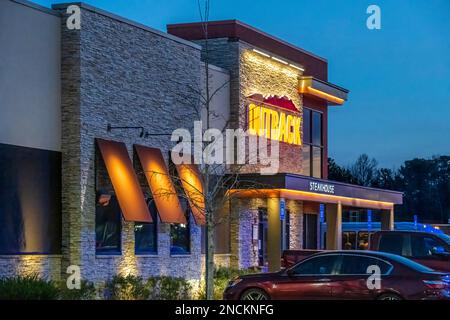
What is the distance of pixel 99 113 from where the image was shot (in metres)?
25.6

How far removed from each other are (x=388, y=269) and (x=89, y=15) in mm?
10289

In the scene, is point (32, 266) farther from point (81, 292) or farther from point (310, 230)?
point (310, 230)

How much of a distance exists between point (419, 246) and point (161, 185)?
24.4ft

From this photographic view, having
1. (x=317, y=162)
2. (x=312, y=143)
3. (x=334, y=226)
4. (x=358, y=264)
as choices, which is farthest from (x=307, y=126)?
(x=358, y=264)

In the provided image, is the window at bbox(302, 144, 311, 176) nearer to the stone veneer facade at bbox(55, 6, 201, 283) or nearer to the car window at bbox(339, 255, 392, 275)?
the stone veneer facade at bbox(55, 6, 201, 283)

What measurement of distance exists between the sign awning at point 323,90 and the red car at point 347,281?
16697 millimetres

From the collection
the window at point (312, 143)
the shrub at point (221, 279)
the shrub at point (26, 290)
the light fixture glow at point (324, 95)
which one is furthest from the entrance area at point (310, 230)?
the shrub at point (26, 290)

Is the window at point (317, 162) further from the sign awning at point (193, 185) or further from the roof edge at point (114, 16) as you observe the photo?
the roof edge at point (114, 16)

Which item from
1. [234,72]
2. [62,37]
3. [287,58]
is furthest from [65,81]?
[287,58]

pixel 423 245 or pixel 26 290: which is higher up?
pixel 423 245

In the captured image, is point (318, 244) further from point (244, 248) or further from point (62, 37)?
point (62, 37)

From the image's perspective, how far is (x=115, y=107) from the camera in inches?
1039

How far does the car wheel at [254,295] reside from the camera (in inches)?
856

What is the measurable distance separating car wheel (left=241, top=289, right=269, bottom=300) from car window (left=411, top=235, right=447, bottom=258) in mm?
6713
